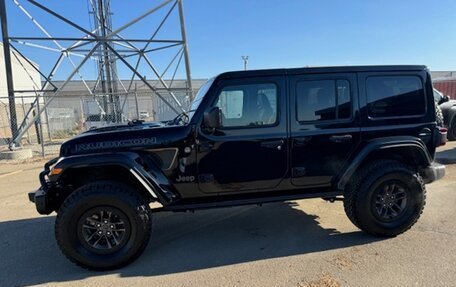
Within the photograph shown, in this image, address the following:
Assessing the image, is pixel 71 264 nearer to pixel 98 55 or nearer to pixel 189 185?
pixel 189 185

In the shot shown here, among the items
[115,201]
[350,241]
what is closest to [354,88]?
[350,241]

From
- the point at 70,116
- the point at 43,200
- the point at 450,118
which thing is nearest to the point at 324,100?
the point at 43,200

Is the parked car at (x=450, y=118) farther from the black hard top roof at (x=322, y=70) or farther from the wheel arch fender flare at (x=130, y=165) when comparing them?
the wheel arch fender flare at (x=130, y=165)

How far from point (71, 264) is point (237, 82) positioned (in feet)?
9.05

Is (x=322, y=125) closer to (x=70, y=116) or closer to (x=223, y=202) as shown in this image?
(x=223, y=202)

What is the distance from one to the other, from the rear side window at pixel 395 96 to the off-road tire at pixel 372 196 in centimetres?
62

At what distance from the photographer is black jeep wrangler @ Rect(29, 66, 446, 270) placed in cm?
415

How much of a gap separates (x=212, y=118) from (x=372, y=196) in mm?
2168

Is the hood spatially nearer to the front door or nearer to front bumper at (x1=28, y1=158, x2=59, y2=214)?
the front door

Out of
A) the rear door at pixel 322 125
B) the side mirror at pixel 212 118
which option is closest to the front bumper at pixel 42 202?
the side mirror at pixel 212 118

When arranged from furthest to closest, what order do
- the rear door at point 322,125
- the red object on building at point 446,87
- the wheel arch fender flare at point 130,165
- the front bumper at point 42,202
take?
the red object on building at point 446,87
the rear door at point 322,125
the front bumper at point 42,202
the wheel arch fender flare at point 130,165

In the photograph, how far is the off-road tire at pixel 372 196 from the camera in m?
4.63

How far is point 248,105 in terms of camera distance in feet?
14.7

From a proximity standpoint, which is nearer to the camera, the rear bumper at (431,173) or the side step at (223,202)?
the side step at (223,202)
